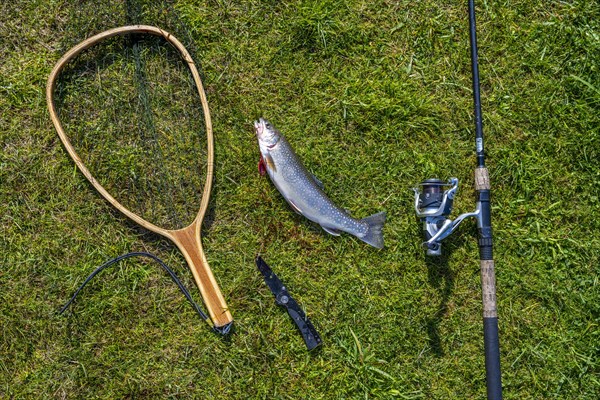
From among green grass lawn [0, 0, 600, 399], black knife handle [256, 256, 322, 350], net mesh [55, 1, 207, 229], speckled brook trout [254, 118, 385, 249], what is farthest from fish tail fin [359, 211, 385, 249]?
net mesh [55, 1, 207, 229]

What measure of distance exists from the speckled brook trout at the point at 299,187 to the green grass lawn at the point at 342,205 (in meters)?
0.19

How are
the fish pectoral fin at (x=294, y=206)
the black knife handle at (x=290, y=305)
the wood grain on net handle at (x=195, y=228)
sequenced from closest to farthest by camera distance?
the wood grain on net handle at (x=195, y=228) < the fish pectoral fin at (x=294, y=206) < the black knife handle at (x=290, y=305)

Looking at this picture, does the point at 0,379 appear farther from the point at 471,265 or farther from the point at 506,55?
the point at 506,55

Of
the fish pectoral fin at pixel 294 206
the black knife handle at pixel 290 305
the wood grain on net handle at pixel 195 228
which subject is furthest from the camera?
the black knife handle at pixel 290 305

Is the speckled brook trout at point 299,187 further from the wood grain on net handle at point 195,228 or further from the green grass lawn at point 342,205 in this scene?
the wood grain on net handle at point 195,228

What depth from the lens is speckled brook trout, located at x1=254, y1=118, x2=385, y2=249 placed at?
3.65 metres

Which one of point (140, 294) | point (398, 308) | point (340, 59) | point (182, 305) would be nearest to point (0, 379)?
point (140, 294)

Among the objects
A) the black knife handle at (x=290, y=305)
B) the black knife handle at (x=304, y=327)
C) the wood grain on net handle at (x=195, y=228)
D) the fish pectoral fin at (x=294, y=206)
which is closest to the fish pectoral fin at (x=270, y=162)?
the fish pectoral fin at (x=294, y=206)

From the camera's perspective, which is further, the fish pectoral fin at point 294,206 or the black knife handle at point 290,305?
the black knife handle at point 290,305

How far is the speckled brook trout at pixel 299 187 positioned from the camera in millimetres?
3648

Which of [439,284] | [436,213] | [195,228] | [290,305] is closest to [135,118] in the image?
[195,228]

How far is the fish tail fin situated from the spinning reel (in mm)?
299

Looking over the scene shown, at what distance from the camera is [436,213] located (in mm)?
3525

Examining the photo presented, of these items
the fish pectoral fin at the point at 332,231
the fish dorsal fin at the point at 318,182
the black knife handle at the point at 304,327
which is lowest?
the black knife handle at the point at 304,327
